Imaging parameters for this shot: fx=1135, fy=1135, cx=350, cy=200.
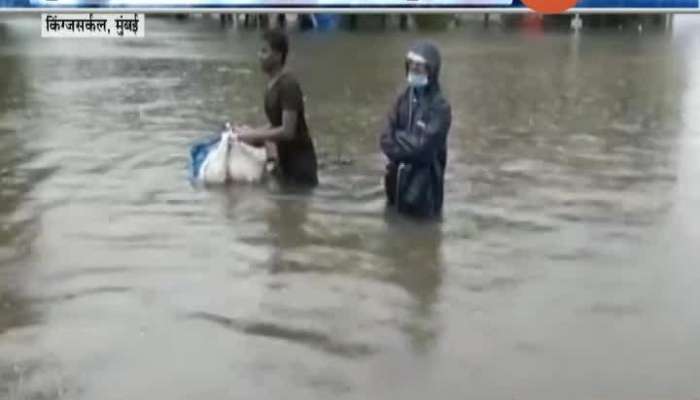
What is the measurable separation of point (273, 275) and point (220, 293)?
0.46m

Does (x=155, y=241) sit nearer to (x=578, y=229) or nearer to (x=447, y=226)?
(x=447, y=226)

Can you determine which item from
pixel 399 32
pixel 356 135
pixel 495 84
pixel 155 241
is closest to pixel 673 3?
pixel 155 241

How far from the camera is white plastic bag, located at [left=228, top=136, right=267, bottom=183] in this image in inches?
357

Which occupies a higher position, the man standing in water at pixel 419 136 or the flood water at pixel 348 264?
the man standing in water at pixel 419 136

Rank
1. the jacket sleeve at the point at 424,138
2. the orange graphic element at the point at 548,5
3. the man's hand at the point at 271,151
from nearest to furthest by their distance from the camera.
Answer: the orange graphic element at the point at 548,5, the jacket sleeve at the point at 424,138, the man's hand at the point at 271,151

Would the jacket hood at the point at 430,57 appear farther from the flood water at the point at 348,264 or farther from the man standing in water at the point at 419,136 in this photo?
the flood water at the point at 348,264

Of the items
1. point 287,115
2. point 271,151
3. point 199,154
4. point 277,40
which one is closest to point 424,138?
point 287,115

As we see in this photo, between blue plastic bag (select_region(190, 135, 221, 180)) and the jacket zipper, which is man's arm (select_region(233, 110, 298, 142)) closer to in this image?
blue plastic bag (select_region(190, 135, 221, 180))

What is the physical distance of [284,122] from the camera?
8625 millimetres

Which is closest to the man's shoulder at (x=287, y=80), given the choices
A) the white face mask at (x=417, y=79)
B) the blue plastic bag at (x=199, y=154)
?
the blue plastic bag at (x=199, y=154)

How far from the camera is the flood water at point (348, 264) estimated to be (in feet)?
17.4

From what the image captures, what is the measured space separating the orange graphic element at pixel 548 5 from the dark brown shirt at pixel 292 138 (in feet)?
13.5

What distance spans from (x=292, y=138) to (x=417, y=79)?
1452 millimetres

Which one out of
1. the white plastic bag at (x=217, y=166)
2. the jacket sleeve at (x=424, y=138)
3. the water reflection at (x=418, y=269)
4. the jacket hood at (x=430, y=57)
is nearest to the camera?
the water reflection at (x=418, y=269)
